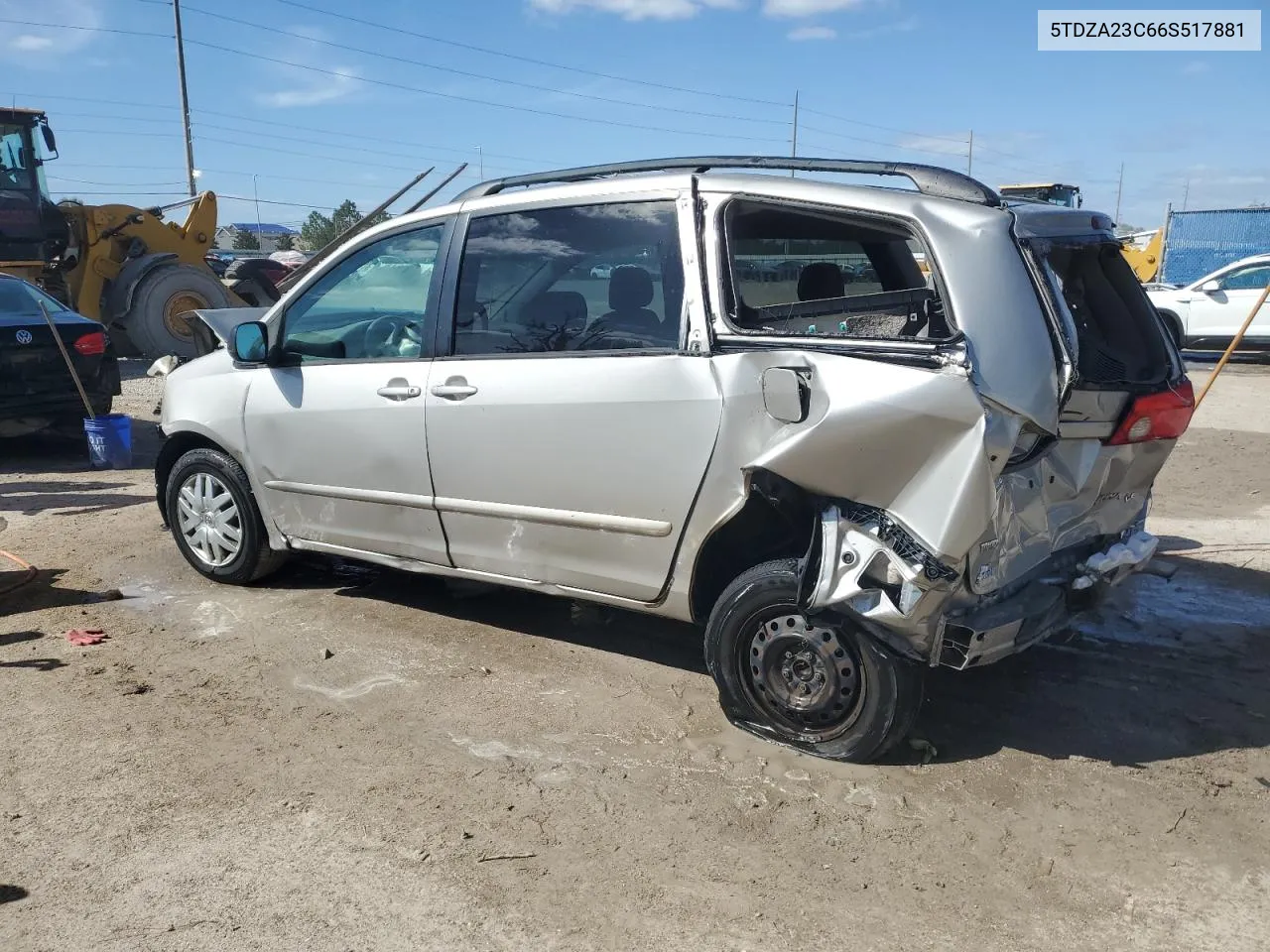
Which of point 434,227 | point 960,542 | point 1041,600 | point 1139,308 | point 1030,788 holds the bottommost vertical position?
point 1030,788

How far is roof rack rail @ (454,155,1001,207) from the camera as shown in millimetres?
3635

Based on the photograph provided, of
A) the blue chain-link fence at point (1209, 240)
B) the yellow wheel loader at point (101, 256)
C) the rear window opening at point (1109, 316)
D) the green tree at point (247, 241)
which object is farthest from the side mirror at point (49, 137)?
the green tree at point (247, 241)

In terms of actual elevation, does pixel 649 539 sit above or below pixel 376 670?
above

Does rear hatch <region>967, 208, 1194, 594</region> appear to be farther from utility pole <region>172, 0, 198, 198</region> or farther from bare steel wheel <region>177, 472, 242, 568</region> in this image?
utility pole <region>172, 0, 198, 198</region>

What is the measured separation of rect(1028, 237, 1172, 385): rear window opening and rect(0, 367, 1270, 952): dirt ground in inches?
51.9

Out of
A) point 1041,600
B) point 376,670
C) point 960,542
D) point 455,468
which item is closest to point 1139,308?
point 1041,600

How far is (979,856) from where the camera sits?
3178mm

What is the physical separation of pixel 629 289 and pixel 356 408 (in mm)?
1469

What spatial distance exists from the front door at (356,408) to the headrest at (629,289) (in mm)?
905

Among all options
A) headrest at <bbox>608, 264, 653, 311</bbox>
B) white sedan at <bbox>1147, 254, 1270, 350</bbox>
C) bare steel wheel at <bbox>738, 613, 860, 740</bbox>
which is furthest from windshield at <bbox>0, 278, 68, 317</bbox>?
white sedan at <bbox>1147, 254, 1270, 350</bbox>

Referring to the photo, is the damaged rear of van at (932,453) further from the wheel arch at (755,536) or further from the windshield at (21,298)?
the windshield at (21,298)

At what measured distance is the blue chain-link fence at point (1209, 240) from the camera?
23984mm

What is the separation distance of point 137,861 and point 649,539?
6.45 ft

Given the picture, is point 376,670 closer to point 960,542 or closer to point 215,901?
point 215,901
